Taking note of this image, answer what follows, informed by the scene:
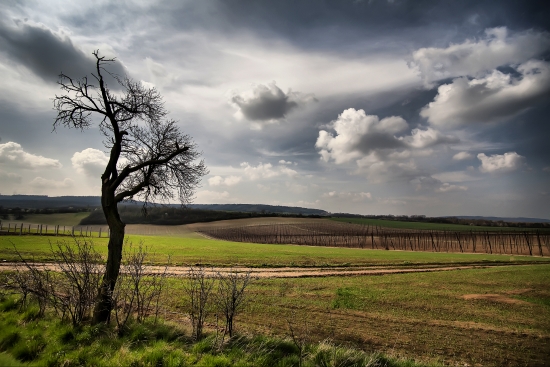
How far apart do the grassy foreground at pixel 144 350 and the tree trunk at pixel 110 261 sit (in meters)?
0.67

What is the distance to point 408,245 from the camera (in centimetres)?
7738

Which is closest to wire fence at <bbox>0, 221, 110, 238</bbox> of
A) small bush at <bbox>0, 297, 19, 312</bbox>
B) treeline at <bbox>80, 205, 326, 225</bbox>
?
treeline at <bbox>80, 205, 326, 225</bbox>

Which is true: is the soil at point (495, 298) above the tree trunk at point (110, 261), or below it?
below

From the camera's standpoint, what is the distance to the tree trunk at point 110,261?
9.22 m

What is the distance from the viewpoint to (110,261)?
383 inches

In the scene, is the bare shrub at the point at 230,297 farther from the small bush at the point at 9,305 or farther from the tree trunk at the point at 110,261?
the small bush at the point at 9,305

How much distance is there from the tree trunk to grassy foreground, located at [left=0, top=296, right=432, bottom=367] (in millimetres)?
670

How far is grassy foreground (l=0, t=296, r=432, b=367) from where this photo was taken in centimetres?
697

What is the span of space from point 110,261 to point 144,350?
346cm

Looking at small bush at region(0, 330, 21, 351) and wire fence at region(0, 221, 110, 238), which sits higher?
small bush at region(0, 330, 21, 351)

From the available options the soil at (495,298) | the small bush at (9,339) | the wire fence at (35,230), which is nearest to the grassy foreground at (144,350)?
the small bush at (9,339)

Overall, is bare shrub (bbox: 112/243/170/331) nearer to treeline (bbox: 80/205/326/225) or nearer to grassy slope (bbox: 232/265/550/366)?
grassy slope (bbox: 232/265/550/366)

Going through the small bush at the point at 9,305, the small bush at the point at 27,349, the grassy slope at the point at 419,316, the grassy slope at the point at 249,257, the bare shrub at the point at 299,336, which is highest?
the small bush at the point at 9,305

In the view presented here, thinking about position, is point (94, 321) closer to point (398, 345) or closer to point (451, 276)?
point (398, 345)
